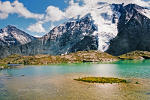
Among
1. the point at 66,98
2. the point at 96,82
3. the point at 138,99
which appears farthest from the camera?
the point at 96,82

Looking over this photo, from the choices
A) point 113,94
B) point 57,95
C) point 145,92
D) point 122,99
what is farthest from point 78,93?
point 145,92

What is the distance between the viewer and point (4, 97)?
2020 inches

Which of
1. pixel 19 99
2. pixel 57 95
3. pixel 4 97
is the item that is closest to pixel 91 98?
pixel 57 95

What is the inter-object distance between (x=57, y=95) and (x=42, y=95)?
4.20 meters

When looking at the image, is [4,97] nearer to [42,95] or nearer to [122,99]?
[42,95]

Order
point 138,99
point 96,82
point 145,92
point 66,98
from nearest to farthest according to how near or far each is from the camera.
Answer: point 138,99 < point 66,98 < point 145,92 < point 96,82

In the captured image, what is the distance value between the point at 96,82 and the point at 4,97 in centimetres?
3380

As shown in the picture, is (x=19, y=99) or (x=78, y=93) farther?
(x=78, y=93)

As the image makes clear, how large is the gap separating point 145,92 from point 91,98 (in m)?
15.2

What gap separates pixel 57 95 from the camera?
169ft

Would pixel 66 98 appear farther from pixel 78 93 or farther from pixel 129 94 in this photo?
pixel 129 94

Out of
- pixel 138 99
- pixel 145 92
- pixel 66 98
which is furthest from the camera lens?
pixel 145 92

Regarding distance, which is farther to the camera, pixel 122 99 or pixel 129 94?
pixel 129 94

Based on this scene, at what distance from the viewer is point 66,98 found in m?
48.0
